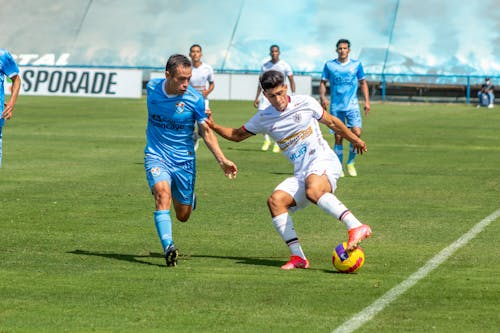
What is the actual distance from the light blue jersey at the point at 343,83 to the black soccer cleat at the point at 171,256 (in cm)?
962

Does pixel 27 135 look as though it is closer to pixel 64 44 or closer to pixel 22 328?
pixel 22 328

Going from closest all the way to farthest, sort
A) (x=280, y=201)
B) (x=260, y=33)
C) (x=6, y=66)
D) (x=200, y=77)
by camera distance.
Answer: (x=280, y=201) → (x=6, y=66) → (x=200, y=77) → (x=260, y=33)

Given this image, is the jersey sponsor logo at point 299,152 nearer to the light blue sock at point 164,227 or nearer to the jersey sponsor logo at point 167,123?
the jersey sponsor logo at point 167,123

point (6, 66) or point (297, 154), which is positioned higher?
point (6, 66)

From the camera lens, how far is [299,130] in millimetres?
9727

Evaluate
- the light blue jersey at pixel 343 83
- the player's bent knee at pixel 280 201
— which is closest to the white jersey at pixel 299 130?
the player's bent knee at pixel 280 201

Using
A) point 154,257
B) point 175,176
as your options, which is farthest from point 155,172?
point 154,257

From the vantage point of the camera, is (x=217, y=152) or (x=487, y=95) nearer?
(x=217, y=152)

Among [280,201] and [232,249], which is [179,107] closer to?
[280,201]

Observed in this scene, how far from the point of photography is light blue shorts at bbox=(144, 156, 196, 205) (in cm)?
993

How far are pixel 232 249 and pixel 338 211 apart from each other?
149 cm

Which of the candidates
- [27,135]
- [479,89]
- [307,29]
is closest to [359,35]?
[307,29]

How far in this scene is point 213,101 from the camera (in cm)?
4503

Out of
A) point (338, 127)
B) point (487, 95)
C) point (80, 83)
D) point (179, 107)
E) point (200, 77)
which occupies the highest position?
point (80, 83)
